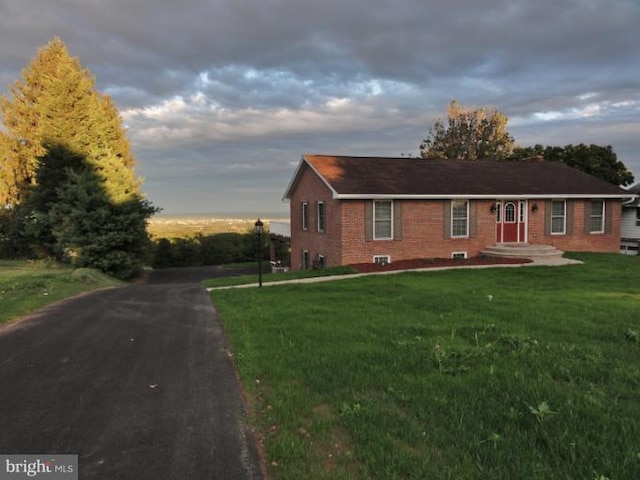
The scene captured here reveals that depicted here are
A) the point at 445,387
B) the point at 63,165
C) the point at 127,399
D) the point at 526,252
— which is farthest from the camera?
the point at 63,165

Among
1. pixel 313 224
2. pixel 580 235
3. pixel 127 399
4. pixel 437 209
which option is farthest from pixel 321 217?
pixel 127 399

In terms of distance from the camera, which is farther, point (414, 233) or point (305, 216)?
point (305, 216)

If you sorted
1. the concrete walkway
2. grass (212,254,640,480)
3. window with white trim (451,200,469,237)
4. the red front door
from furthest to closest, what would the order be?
the red front door → window with white trim (451,200,469,237) → the concrete walkway → grass (212,254,640,480)

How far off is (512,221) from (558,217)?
2677mm

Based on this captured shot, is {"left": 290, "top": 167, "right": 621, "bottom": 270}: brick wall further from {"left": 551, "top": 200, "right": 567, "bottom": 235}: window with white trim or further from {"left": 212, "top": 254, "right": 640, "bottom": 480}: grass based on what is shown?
{"left": 212, "top": 254, "right": 640, "bottom": 480}: grass

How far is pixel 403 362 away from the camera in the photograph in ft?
18.3

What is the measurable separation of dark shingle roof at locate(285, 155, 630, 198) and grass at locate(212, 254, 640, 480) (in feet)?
33.8

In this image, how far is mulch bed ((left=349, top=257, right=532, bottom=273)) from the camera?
56.6 feet

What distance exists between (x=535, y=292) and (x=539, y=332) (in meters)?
4.86

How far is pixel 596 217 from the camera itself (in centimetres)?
2256

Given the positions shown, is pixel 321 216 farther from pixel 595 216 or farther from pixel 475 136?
pixel 475 136

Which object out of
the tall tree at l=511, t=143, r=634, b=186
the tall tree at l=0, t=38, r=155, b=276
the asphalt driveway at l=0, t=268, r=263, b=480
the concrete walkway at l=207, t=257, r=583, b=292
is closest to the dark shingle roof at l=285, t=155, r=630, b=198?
the concrete walkway at l=207, t=257, r=583, b=292

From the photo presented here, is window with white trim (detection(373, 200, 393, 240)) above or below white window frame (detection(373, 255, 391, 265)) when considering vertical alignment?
above

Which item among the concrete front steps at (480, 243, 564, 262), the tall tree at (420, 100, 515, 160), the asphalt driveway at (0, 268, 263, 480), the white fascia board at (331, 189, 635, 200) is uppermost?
the tall tree at (420, 100, 515, 160)
